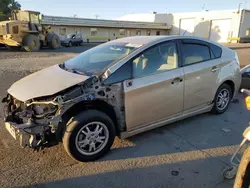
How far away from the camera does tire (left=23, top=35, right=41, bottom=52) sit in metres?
19.3

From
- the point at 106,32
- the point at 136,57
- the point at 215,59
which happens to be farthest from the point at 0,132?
the point at 106,32

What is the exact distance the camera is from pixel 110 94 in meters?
3.02

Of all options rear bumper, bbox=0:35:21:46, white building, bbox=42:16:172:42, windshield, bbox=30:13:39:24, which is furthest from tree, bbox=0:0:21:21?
rear bumper, bbox=0:35:21:46

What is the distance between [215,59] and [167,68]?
1321 mm

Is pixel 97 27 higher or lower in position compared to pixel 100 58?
higher

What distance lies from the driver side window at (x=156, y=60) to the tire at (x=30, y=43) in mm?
18433

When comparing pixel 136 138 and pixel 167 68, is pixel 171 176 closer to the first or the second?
pixel 136 138

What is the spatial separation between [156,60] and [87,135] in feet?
5.23

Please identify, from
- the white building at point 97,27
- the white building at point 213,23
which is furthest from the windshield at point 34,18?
the white building at point 213,23

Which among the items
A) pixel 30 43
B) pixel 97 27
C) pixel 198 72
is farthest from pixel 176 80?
pixel 97 27

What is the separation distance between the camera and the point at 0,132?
3873 mm

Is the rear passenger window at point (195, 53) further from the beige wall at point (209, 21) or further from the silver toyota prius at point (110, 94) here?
the beige wall at point (209, 21)

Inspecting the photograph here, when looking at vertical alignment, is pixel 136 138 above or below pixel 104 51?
below

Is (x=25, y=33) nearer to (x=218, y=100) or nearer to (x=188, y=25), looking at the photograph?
(x=218, y=100)
